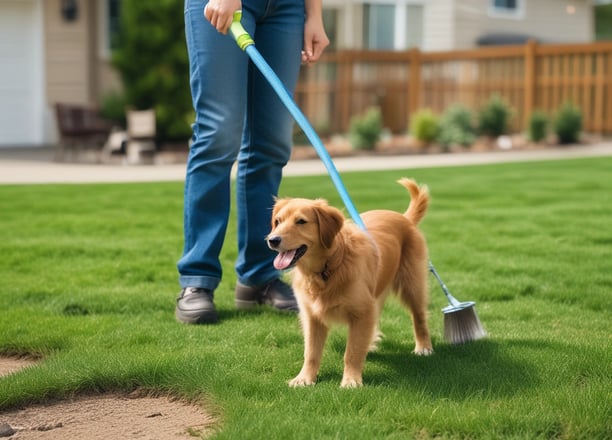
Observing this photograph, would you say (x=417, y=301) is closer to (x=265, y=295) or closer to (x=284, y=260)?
(x=284, y=260)

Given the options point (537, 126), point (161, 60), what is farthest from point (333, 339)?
point (537, 126)

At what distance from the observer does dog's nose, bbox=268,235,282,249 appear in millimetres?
3373

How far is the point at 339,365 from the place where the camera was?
3.78m

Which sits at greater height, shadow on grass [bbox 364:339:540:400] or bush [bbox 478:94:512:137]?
bush [bbox 478:94:512:137]

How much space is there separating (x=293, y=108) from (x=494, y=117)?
13680 mm

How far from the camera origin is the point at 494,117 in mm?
16922

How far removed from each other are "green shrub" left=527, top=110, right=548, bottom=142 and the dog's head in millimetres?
13561

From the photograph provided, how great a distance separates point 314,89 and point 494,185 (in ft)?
30.7

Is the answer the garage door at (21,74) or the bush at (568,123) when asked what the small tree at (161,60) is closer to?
the garage door at (21,74)

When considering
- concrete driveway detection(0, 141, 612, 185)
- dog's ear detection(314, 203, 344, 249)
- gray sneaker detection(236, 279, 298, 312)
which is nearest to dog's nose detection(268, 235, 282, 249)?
dog's ear detection(314, 203, 344, 249)

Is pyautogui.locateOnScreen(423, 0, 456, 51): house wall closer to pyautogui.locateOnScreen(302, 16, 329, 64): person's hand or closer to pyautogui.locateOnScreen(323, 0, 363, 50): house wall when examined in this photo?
pyautogui.locateOnScreen(323, 0, 363, 50): house wall

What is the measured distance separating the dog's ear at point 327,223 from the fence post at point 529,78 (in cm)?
1480

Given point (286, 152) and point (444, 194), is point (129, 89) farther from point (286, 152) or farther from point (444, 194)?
point (286, 152)

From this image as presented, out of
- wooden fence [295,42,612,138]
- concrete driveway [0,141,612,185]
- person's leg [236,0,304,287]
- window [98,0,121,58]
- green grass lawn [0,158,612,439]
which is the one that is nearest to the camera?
green grass lawn [0,158,612,439]
